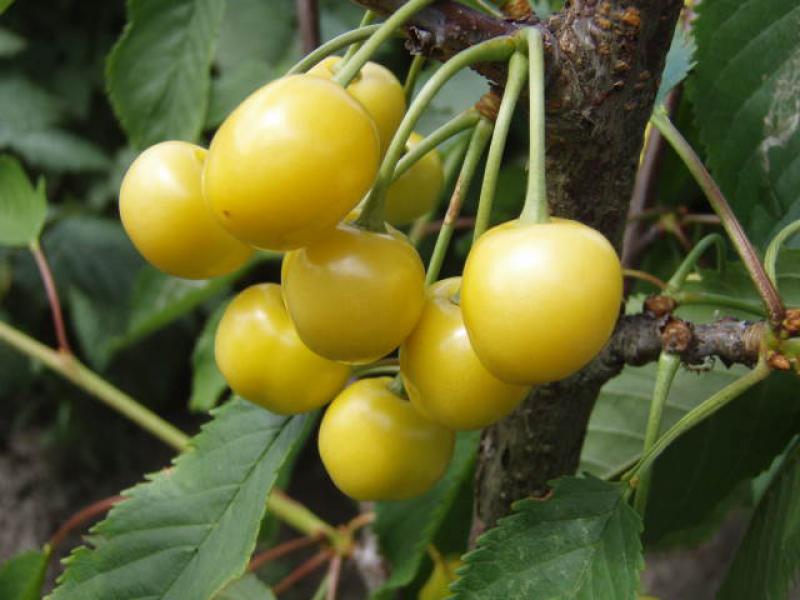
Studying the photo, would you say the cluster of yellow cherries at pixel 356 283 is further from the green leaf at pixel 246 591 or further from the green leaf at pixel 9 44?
the green leaf at pixel 9 44

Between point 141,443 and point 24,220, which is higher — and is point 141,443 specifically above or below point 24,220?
below

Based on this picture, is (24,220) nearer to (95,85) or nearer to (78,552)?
(78,552)

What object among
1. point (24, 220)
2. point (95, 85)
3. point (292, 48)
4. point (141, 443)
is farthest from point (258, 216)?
point (141, 443)

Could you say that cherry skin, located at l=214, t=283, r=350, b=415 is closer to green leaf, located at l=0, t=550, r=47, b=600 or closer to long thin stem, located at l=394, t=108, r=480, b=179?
long thin stem, located at l=394, t=108, r=480, b=179

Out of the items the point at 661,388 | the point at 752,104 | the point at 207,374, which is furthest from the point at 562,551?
the point at 207,374

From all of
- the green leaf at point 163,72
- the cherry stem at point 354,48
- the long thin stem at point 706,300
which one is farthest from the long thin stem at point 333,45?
the green leaf at point 163,72
